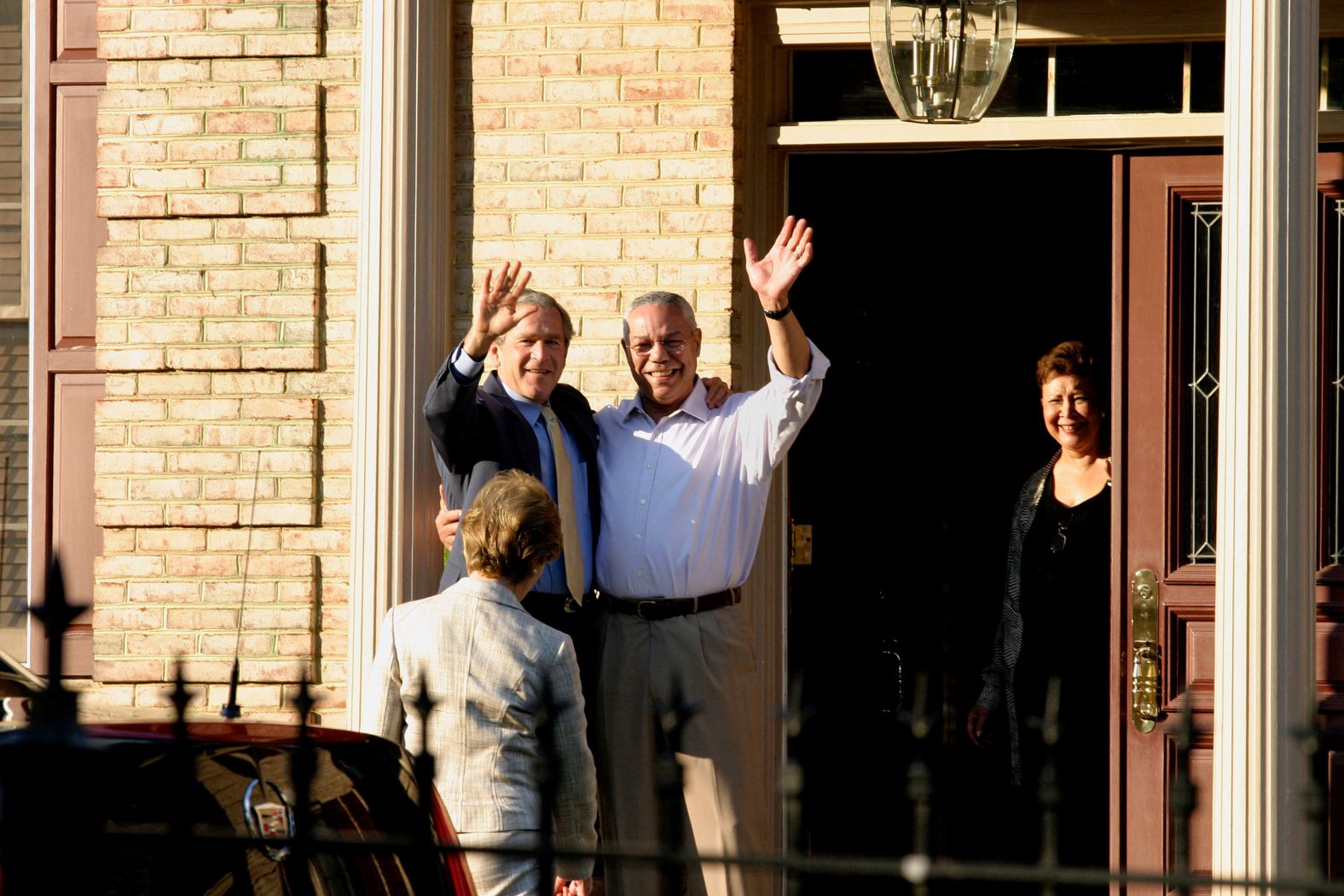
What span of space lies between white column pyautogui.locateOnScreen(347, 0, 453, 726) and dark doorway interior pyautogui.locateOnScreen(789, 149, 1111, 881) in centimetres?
292

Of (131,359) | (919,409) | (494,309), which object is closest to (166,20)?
(131,359)

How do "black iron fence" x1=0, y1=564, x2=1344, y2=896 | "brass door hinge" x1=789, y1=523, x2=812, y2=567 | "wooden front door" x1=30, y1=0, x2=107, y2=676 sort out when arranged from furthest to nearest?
"brass door hinge" x1=789, y1=523, x2=812, y2=567 < "wooden front door" x1=30, y1=0, x2=107, y2=676 < "black iron fence" x1=0, y1=564, x2=1344, y2=896

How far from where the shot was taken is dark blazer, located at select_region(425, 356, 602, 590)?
4.72m

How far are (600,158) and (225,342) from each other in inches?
61.3

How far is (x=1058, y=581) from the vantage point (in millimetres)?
5832

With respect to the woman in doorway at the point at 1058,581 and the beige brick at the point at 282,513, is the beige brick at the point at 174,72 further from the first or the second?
the woman in doorway at the point at 1058,581

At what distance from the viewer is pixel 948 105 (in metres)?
4.86

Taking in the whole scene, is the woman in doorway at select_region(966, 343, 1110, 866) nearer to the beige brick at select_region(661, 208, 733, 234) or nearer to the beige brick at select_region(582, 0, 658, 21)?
the beige brick at select_region(661, 208, 733, 234)

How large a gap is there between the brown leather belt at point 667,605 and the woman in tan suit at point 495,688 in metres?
0.86

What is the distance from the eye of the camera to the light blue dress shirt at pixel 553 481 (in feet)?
16.2

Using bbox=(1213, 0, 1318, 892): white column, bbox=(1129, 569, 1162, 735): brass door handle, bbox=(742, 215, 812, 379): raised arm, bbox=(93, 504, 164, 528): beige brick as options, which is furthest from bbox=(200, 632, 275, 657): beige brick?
bbox=(1213, 0, 1318, 892): white column

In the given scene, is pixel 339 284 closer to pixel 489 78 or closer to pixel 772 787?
pixel 489 78

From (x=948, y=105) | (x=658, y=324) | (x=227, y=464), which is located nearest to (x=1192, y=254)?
(x=948, y=105)

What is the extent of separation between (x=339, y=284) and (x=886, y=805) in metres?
4.00
